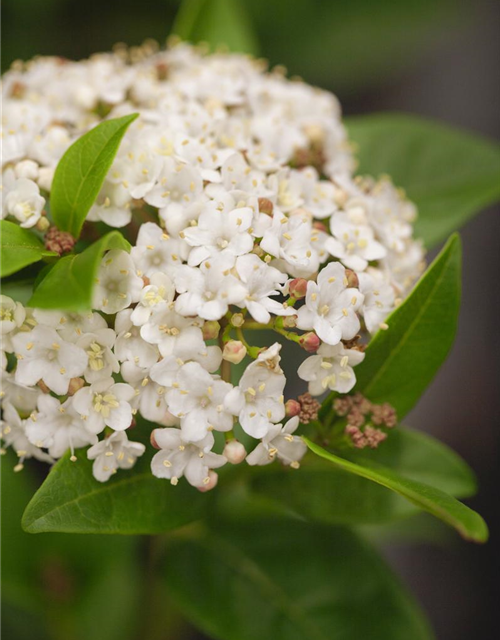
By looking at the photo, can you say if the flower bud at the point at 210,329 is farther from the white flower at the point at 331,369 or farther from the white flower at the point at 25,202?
the white flower at the point at 25,202

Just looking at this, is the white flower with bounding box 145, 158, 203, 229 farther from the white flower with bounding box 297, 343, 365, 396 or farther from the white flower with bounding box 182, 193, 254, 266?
the white flower with bounding box 297, 343, 365, 396

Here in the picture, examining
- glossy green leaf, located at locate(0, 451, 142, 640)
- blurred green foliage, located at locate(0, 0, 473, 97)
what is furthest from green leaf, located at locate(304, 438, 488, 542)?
blurred green foliage, located at locate(0, 0, 473, 97)

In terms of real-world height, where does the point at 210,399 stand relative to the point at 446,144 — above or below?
below

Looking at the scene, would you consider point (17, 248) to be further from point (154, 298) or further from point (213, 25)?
point (213, 25)

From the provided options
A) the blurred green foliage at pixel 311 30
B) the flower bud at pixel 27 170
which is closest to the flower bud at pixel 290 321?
the flower bud at pixel 27 170

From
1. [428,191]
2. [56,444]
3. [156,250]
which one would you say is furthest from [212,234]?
[428,191]

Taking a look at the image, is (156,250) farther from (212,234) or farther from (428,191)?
(428,191)
